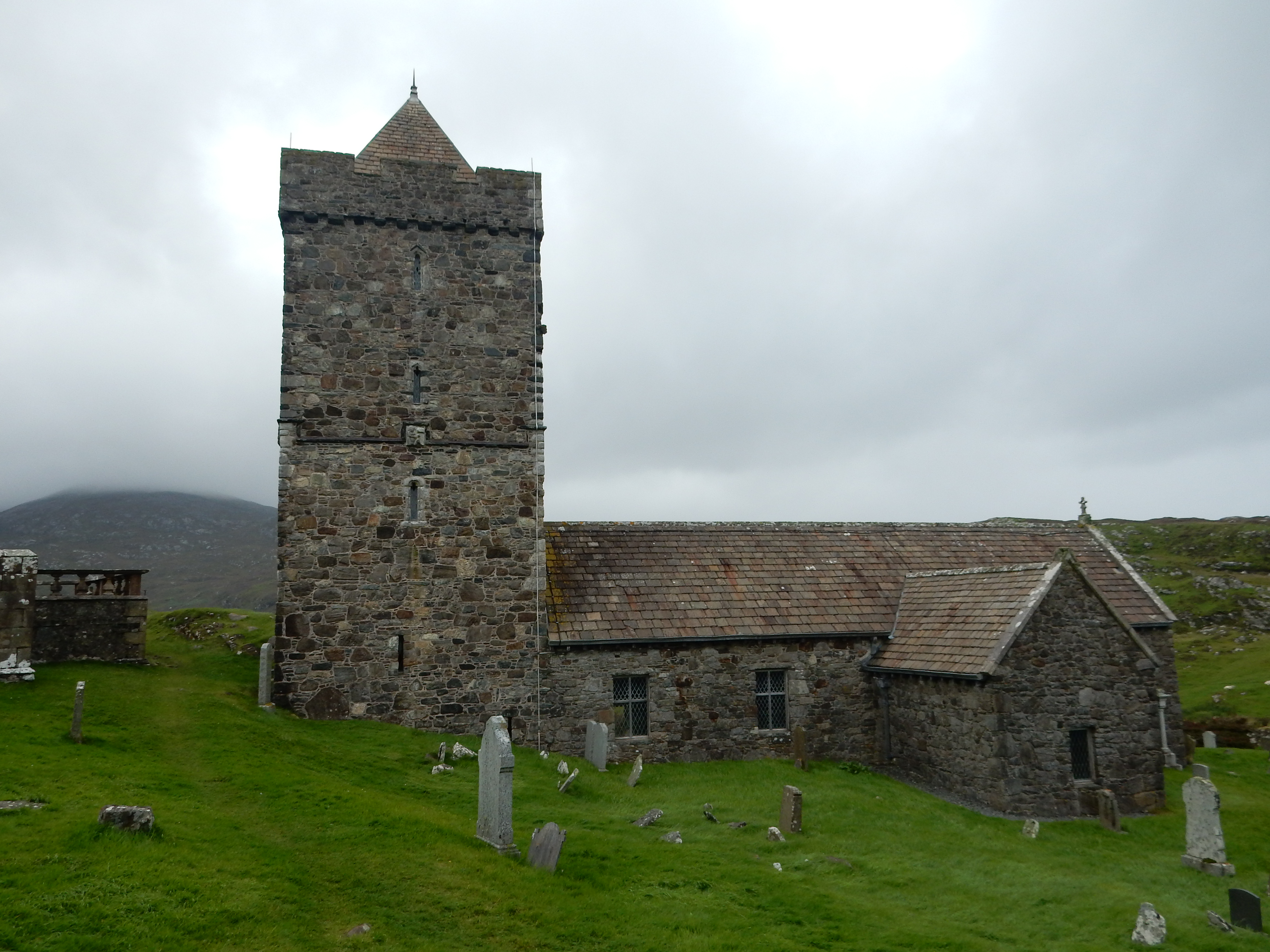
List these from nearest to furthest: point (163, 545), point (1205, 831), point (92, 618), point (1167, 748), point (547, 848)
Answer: point (547, 848) < point (1205, 831) < point (92, 618) < point (1167, 748) < point (163, 545)

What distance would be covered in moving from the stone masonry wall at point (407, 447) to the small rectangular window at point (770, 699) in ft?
19.8

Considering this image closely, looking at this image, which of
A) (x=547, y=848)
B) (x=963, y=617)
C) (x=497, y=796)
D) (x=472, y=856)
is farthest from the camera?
(x=963, y=617)

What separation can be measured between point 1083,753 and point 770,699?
7.12m

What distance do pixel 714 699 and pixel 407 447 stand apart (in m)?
10.0

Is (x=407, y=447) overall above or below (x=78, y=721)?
above

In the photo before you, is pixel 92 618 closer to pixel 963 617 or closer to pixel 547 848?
pixel 547 848

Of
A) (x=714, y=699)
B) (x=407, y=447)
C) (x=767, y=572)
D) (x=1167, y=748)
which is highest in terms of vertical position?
(x=407, y=447)

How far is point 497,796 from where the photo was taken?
10648mm

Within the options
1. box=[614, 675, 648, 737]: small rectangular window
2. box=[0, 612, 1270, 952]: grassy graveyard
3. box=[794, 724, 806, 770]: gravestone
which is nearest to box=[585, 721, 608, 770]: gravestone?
box=[0, 612, 1270, 952]: grassy graveyard

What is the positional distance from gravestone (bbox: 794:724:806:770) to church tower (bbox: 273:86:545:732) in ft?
21.9

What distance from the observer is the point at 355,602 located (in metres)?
18.1

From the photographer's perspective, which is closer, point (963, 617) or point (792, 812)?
point (792, 812)

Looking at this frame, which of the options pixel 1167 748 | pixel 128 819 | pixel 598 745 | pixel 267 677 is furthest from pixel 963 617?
pixel 128 819

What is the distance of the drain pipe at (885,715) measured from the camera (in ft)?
64.8
